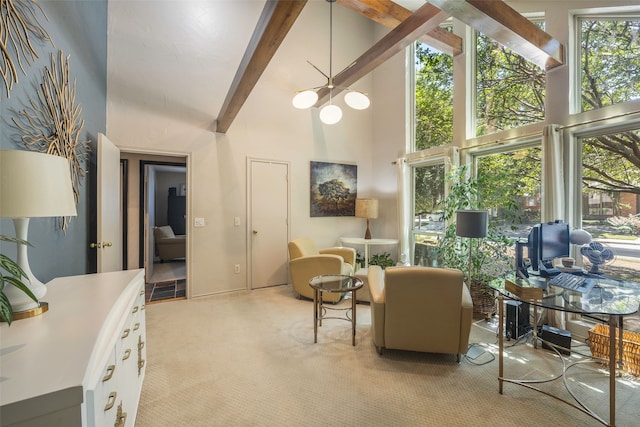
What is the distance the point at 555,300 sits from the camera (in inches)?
67.7

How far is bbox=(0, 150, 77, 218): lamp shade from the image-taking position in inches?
38.8

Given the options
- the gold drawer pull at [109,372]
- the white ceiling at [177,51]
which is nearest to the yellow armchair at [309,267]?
the white ceiling at [177,51]

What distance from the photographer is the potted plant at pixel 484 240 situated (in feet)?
10.6

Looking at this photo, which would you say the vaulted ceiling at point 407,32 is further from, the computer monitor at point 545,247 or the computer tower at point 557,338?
the computer tower at point 557,338

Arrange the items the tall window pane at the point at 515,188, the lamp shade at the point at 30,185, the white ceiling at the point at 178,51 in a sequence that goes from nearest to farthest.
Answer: the lamp shade at the point at 30,185 → the tall window pane at the point at 515,188 → the white ceiling at the point at 178,51

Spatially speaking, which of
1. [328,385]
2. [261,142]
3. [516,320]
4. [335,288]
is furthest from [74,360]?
→ [261,142]

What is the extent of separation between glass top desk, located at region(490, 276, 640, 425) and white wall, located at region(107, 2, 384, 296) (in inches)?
119

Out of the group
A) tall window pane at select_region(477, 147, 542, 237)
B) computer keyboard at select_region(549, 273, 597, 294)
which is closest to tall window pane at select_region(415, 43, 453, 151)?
tall window pane at select_region(477, 147, 542, 237)

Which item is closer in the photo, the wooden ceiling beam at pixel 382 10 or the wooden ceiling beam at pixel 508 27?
the wooden ceiling beam at pixel 508 27

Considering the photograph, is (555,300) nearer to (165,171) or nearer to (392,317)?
(392,317)

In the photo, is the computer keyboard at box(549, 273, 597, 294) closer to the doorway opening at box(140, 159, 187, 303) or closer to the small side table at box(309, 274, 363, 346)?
the small side table at box(309, 274, 363, 346)

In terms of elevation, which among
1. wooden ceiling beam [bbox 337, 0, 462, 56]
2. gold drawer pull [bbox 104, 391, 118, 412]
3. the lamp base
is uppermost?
wooden ceiling beam [bbox 337, 0, 462, 56]

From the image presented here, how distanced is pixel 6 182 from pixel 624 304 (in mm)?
3058

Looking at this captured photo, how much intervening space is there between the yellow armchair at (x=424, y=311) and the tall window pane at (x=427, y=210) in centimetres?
225
